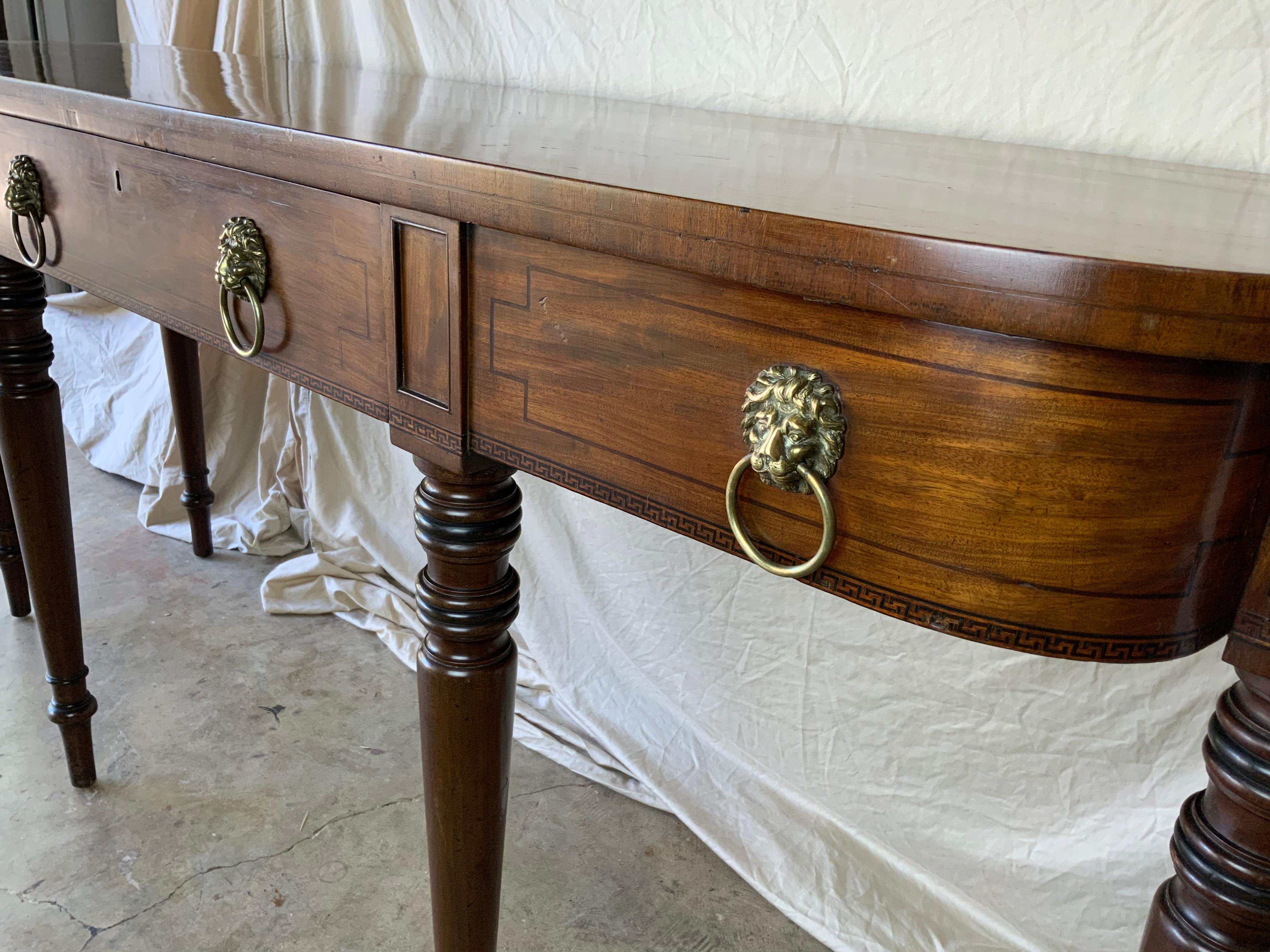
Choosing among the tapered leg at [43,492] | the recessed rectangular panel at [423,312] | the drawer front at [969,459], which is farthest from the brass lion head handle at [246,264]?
the tapered leg at [43,492]

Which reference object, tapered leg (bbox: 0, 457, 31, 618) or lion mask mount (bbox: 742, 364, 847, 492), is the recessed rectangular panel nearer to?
lion mask mount (bbox: 742, 364, 847, 492)

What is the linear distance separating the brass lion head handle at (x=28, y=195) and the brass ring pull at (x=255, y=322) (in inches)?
12.4

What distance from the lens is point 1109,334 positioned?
13.5 inches

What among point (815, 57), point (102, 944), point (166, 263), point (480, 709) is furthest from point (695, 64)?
point (102, 944)

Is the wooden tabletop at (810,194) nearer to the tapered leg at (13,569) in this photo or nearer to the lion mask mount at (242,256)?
the lion mask mount at (242,256)

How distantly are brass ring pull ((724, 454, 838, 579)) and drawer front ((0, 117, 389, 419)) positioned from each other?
0.26 metres

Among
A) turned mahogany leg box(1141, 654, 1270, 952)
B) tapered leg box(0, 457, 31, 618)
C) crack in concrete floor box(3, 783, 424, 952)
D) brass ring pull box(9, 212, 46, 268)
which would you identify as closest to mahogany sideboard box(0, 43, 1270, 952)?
turned mahogany leg box(1141, 654, 1270, 952)

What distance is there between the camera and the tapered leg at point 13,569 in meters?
1.54

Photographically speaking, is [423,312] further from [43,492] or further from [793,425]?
[43,492]

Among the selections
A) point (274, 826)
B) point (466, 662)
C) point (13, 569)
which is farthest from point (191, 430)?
point (466, 662)

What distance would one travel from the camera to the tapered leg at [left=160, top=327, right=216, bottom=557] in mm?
1597

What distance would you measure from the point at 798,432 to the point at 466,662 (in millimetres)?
358

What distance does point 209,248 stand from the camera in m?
0.72

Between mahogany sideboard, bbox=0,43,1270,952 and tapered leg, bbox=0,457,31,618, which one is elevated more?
mahogany sideboard, bbox=0,43,1270,952
